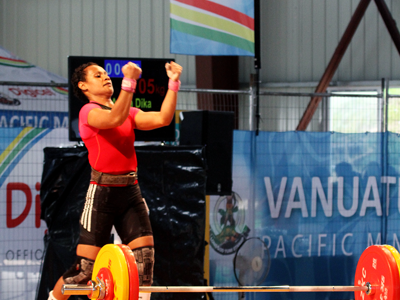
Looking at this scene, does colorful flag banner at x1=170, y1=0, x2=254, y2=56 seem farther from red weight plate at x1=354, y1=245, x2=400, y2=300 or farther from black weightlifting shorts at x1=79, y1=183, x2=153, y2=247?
red weight plate at x1=354, y1=245, x2=400, y2=300

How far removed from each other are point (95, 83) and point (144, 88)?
3.21 ft

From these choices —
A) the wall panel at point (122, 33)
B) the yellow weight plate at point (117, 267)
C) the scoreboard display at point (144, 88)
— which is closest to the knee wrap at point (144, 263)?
the yellow weight plate at point (117, 267)

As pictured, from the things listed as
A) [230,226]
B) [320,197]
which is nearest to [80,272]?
[230,226]

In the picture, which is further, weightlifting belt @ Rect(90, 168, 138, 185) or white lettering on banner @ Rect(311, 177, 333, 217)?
white lettering on banner @ Rect(311, 177, 333, 217)

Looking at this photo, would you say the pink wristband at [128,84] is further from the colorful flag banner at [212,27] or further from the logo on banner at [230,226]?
the logo on banner at [230,226]

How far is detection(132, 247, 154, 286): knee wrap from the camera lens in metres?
2.59

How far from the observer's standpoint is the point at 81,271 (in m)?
2.56

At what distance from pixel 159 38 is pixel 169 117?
23.1 feet

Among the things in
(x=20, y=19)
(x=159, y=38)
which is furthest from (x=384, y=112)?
(x=20, y=19)

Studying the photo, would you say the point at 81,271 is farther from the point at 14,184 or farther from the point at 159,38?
the point at 159,38

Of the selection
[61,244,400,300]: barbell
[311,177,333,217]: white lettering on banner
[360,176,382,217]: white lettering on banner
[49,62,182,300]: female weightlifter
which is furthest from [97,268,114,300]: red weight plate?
[360,176,382,217]: white lettering on banner

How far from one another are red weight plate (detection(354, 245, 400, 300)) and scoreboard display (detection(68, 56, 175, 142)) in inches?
67.9

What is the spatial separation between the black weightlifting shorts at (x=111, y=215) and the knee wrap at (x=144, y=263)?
83mm

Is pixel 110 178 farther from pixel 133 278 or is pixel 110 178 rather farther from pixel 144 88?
pixel 144 88
